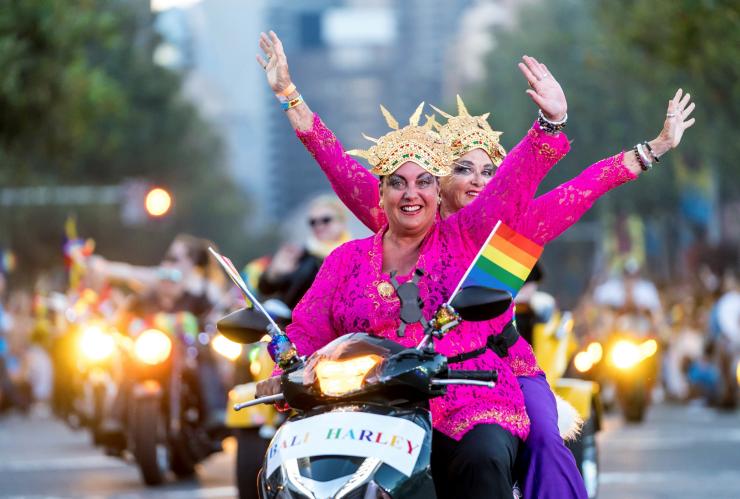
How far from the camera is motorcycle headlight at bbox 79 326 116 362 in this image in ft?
60.2

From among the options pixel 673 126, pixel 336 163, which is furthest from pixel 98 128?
pixel 673 126

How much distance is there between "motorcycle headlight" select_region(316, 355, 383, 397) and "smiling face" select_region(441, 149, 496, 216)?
2.53 metres

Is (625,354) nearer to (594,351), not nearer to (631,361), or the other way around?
(631,361)

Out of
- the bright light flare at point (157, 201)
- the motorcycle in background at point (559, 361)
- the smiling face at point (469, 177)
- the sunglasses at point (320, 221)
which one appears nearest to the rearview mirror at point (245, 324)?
the smiling face at point (469, 177)

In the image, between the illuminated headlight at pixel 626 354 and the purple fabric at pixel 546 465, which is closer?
the purple fabric at pixel 546 465

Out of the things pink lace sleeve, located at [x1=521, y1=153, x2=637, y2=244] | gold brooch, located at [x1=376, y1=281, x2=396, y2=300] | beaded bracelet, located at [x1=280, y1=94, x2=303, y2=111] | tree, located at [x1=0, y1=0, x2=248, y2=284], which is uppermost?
tree, located at [x1=0, y1=0, x2=248, y2=284]

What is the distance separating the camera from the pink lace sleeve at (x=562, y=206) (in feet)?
21.3

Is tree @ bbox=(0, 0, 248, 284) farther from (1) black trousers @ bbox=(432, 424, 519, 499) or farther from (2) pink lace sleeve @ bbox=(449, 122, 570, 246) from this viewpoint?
(1) black trousers @ bbox=(432, 424, 519, 499)

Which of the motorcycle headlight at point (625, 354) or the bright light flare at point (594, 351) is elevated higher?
the bright light flare at point (594, 351)

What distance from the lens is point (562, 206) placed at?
6520 millimetres

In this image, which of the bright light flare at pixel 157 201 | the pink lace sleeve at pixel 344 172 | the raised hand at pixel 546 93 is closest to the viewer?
the raised hand at pixel 546 93

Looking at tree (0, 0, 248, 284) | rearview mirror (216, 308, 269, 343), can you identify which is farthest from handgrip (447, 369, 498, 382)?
tree (0, 0, 248, 284)

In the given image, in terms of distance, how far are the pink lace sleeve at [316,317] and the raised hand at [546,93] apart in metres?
0.87

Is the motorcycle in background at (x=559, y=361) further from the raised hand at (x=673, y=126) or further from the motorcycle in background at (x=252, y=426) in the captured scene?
the raised hand at (x=673, y=126)
